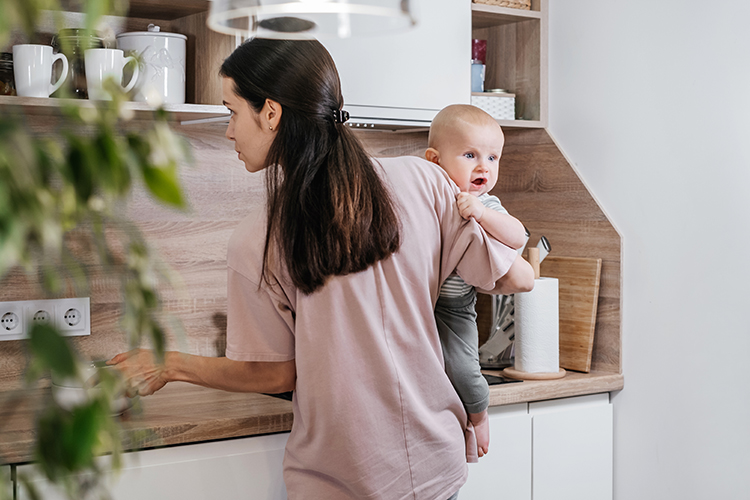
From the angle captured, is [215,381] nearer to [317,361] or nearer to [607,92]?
[317,361]

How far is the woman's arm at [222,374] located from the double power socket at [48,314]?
50cm

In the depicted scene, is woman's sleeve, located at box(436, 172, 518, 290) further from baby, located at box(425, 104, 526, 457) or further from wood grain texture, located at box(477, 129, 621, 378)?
wood grain texture, located at box(477, 129, 621, 378)

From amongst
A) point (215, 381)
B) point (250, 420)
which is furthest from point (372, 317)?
point (250, 420)

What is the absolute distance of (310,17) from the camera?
73cm

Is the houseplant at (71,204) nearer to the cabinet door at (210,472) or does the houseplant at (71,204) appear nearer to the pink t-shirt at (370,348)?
the pink t-shirt at (370,348)

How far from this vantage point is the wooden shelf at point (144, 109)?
150 cm

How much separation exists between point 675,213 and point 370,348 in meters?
0.96

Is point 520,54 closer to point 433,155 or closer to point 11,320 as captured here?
point 433,155

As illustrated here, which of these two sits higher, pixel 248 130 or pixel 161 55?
pixel 161 55

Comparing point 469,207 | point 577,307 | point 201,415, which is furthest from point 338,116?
point 577,307

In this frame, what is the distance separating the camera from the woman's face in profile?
118 centimetres

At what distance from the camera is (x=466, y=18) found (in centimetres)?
192

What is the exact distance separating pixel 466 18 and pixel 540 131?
403 mm

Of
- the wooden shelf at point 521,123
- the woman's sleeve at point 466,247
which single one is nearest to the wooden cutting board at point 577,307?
the wooden shelf at point 521,123
